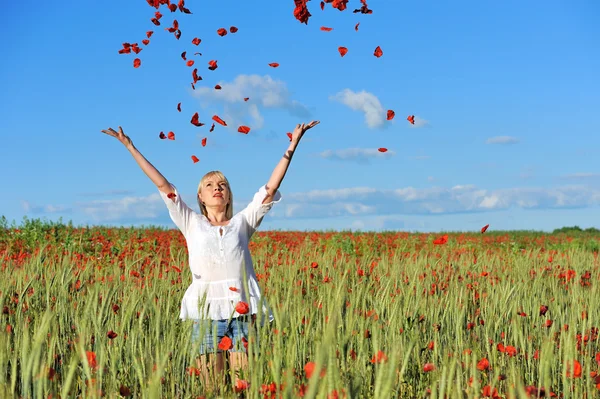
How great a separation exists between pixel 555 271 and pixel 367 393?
18.4 feet

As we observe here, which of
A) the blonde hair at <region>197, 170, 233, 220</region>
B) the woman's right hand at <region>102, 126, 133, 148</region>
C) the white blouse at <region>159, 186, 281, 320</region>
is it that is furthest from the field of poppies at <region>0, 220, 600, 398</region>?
the woman's right hand at <region>102, 126, 133, 148</region>

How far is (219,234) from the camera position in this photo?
3.81m

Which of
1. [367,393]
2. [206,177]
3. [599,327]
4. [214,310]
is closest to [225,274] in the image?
[214,310]

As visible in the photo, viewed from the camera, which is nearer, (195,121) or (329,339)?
(329,339)

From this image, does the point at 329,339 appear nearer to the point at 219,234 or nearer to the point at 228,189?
the point at 219,234

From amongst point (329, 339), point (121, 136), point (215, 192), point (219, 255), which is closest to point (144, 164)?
point (121, 136)

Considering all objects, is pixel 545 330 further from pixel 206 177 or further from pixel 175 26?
pixel 175 26

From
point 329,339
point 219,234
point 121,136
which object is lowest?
point 329,339

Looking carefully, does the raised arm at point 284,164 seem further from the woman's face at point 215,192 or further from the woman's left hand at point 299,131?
the woman's face at point 215,192

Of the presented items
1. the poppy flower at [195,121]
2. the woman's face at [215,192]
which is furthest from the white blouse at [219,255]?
the poppy flower at [195,121]

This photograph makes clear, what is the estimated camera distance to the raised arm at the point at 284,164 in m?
3.87

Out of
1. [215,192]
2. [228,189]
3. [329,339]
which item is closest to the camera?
[329,339]

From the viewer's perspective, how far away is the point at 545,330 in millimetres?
4328

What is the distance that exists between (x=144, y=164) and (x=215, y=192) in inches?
20.2
